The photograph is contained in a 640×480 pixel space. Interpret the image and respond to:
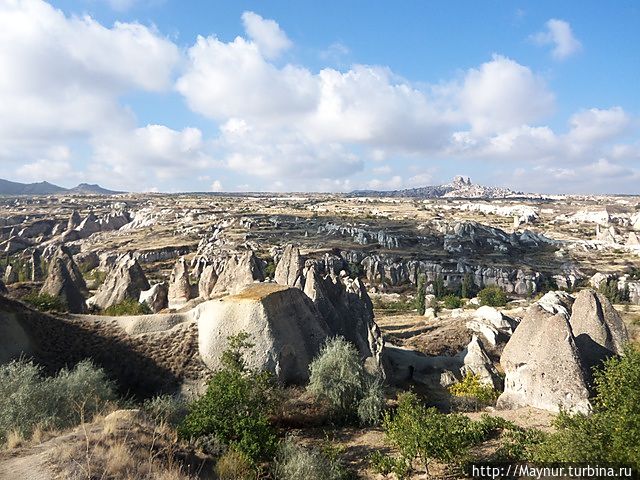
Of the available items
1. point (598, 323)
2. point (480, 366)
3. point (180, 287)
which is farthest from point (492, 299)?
point (598, 323)

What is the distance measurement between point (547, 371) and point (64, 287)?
30139 mm

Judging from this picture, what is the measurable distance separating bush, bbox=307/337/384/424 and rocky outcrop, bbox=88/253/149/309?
2388cm

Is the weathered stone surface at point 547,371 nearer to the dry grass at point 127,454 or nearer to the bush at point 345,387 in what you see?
the bush at point 345,387

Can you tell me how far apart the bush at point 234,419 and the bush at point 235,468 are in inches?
7.9

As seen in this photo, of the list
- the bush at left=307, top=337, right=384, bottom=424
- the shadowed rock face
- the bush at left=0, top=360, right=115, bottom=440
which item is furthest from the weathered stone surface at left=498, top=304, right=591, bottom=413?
the bush at left=0, top=360, right=115, bottom=440

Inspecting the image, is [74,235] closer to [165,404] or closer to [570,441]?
[165,404]

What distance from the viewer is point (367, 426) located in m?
13.8

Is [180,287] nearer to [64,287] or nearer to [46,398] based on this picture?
[64,287]

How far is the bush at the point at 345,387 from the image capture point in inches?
555

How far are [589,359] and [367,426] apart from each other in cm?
865

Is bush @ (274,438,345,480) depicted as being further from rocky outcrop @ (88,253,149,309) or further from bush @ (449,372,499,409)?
rocky outcrop @ (88,253,149,309)

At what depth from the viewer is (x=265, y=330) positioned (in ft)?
52.2

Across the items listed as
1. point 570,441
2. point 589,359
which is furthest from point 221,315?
point 589,359

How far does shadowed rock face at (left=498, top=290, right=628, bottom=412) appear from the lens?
46.3 feet
